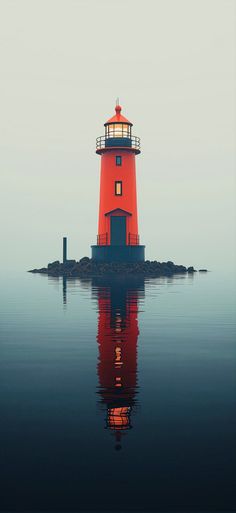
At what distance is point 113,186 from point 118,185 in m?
0.44

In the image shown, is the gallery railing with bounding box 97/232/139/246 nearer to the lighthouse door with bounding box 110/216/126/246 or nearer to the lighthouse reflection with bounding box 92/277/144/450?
the lighthouse door with bounding box 110/216/126/246

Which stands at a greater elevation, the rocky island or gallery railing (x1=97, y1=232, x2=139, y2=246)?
gallery railing (x1=97, y1=232, x2=139, y2=246)

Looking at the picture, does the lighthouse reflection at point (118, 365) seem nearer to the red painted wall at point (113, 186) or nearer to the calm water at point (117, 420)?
the calm water at point (117, 420)

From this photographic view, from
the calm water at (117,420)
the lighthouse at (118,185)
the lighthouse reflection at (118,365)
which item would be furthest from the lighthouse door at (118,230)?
the calm water at (117,420)

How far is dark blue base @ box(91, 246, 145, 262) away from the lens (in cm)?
4978

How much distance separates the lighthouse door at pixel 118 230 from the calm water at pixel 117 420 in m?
32.1

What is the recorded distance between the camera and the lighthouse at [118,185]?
158ft

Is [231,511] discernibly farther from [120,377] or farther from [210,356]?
[210,356]

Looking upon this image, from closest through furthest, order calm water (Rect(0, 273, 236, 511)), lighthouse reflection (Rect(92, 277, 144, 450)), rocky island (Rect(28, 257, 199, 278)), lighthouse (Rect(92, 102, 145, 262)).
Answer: calm water (Rect(0, 273, 236, 511)), lighthouse reflection (Rect(92, 277, 144, 450)), lighthouse (Rect(92, 102, 145, 262)), rocky island (Rect(28, 257, 199, 278))

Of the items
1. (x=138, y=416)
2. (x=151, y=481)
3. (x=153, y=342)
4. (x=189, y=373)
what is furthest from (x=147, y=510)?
(x=153, y=342)

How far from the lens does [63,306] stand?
2511 cm

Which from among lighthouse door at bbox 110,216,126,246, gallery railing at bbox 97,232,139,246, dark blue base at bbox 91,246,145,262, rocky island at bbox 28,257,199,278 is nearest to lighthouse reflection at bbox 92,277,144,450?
lighthouse door at bbox 110,216,126,246

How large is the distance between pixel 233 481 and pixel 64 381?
4905mm

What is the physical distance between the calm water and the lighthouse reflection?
0.03 metres
